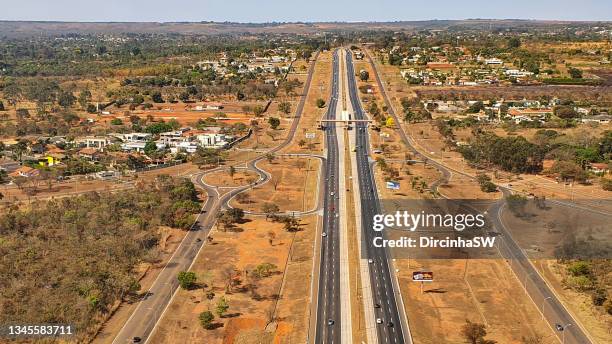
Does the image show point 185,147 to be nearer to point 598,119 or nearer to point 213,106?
point 213,106

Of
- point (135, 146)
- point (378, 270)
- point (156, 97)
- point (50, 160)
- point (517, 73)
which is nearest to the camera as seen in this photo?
point (378, 270)

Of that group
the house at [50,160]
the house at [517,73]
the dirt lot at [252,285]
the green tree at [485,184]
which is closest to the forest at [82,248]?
the dirt lot at [252,285]

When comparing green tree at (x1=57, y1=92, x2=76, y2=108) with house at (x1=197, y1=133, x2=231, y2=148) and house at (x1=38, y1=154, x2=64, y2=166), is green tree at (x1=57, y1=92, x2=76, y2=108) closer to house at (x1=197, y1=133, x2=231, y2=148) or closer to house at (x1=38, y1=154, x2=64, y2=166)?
house at (x1=38, y1=154, x2=64, y2=166)

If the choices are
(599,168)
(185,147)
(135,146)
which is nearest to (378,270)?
(599,168)

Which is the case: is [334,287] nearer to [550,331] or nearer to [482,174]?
[550,331]

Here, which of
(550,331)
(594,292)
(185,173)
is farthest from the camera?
(185,173)

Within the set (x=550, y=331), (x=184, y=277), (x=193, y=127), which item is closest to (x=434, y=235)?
(x=550, y=331)

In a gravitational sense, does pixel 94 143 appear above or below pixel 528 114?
below
